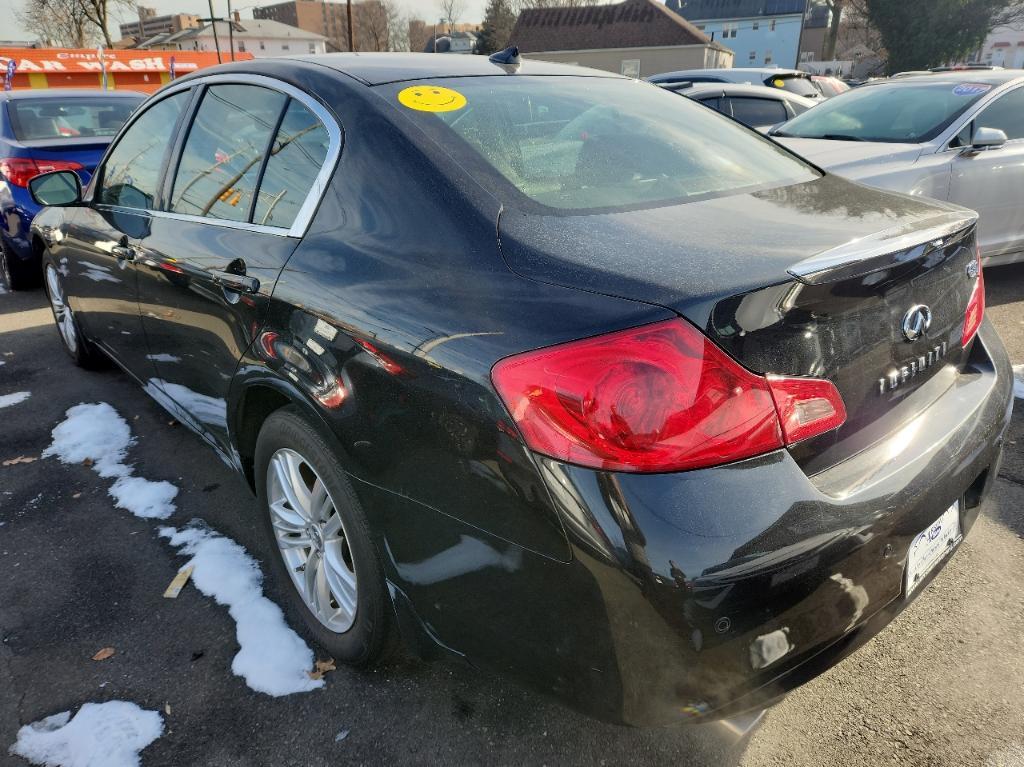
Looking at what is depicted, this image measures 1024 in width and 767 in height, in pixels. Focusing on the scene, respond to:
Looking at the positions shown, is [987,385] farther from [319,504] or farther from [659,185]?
[319,504]

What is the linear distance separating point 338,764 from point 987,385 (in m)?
1.95

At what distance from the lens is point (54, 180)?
3.65 metres

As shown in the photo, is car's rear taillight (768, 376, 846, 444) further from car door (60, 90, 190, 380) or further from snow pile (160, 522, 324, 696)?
car door (60, 90, 190, 380)

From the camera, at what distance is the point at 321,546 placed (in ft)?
A: 7.05

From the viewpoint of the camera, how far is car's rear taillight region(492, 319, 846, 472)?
4.30 feet

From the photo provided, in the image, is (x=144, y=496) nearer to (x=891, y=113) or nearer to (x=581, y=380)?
(x=581, y=380)

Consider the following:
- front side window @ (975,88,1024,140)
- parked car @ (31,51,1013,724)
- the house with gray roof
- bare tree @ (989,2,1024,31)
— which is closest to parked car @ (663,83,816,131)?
front side window @ (975,88,1024,140)

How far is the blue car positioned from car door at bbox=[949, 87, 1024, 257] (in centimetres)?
646

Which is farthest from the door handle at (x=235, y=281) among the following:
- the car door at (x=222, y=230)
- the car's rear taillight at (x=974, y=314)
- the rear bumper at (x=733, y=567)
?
the car's rear taillight at (x=974, y=314)

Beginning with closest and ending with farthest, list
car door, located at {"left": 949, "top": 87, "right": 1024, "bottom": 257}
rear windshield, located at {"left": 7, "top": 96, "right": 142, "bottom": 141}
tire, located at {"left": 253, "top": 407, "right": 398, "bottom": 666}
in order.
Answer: tire, located at {"left": 253, "top": 407, "right": 398, "bottom": 666} → car door, located at {"left": 949, "top": 87, "right": 1024, "bottom": 257} → rear windshield, located at {"left": 7, "top": 96, "right": 142, "bottom": 141}

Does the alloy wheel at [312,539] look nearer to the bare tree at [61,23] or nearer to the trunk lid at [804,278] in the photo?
the trunk lid at [804,278]

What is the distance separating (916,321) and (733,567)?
794 mm

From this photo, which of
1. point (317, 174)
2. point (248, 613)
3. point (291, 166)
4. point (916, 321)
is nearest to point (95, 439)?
point (248, 613)

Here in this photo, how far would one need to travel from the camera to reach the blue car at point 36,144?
598 cm
